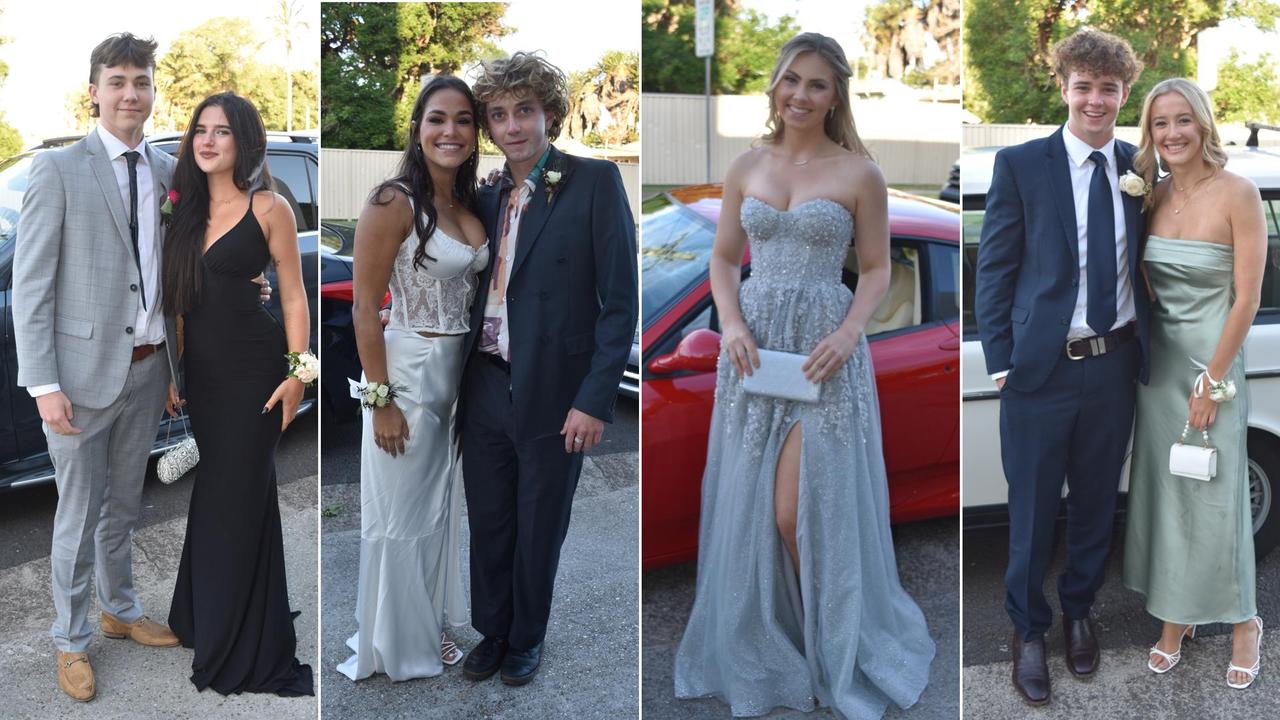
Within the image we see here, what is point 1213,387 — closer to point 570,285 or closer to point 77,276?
point 570,285

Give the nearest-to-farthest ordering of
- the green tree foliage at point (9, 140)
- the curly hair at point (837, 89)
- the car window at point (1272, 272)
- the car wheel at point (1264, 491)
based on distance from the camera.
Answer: the curly hair at point (837, 89) < the car window at point (1272, 272) < the car wheel at point (1264, 491) < the green tree foliage at point (9, 140)

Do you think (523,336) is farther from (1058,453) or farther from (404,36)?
(1058,453)

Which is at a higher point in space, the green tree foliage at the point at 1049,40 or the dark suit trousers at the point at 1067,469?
the green tree foliage at the point at 1049,40

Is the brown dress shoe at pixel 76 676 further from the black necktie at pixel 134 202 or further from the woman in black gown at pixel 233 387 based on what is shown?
the black necktie at pixel 134 202

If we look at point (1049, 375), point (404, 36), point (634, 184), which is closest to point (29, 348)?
point (404, 36)

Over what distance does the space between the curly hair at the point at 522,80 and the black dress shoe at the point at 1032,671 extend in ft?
7.54

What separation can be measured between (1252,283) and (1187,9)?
106cm

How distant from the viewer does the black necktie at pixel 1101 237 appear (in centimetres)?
306

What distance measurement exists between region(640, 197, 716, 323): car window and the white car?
0.83m

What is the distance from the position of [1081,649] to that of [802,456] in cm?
126

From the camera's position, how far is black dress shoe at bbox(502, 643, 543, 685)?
11.0 ft

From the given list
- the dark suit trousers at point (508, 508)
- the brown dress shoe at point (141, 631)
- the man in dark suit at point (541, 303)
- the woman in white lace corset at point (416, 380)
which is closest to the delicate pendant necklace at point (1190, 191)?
the man in dark suit at point (541, 303)

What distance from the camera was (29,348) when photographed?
3.10 m

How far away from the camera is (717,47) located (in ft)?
10.6
